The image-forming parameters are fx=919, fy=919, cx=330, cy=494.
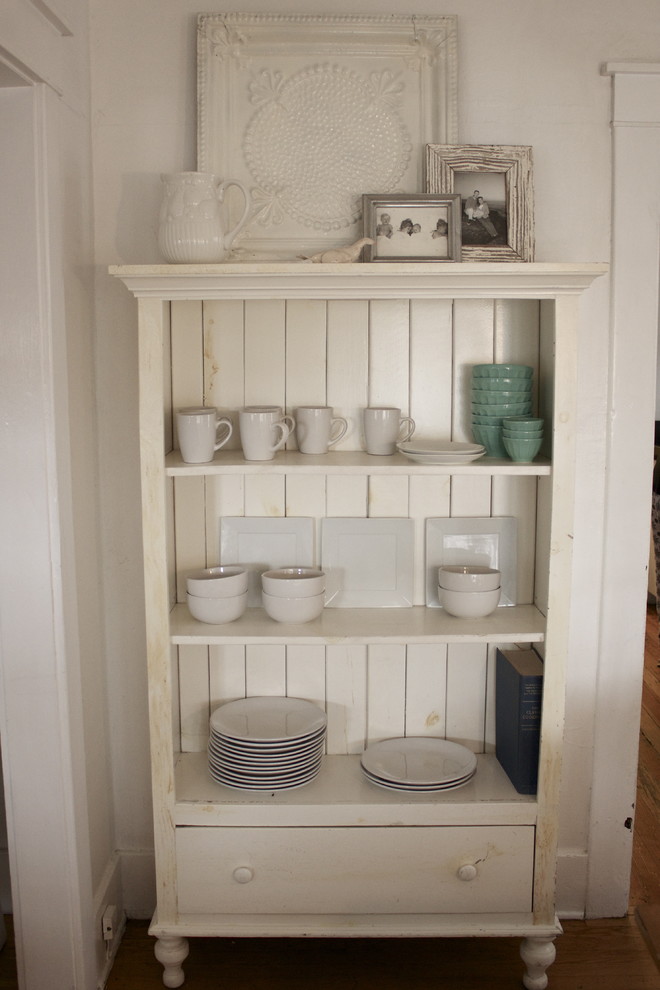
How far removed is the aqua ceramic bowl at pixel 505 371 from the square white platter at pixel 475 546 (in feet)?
1.22

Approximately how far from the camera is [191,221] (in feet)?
6.34

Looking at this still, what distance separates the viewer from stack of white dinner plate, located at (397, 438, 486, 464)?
1.97 m

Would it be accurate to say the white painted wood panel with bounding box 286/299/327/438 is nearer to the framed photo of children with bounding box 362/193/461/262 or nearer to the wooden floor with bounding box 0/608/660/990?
the framed photo of children with bounding box 362/193/461/262

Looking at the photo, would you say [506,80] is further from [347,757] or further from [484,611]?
[347,757]

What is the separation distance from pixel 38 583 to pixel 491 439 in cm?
105

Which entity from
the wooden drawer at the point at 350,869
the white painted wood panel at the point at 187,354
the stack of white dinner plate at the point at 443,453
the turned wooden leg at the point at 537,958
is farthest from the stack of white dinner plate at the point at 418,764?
the white painted wood panel at the point at 187,354

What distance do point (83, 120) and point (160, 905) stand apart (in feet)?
5.91

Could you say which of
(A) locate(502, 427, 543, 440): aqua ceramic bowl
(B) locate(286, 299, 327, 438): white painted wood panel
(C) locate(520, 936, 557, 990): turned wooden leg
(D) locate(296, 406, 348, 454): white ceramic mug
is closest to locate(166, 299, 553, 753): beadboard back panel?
(B) locate(286, 299, 327, 438): white painted wood panel

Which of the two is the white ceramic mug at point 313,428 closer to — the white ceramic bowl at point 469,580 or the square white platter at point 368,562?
the square white platter at point 368,562

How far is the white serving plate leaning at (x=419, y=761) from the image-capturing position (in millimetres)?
2137

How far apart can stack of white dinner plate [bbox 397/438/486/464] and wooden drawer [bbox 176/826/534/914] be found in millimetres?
837

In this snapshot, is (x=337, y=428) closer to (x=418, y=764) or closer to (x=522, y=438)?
(x=522, y=438)

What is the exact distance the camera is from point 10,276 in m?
1.85

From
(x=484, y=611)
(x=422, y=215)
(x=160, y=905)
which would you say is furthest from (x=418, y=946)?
(x=422, y=215)
